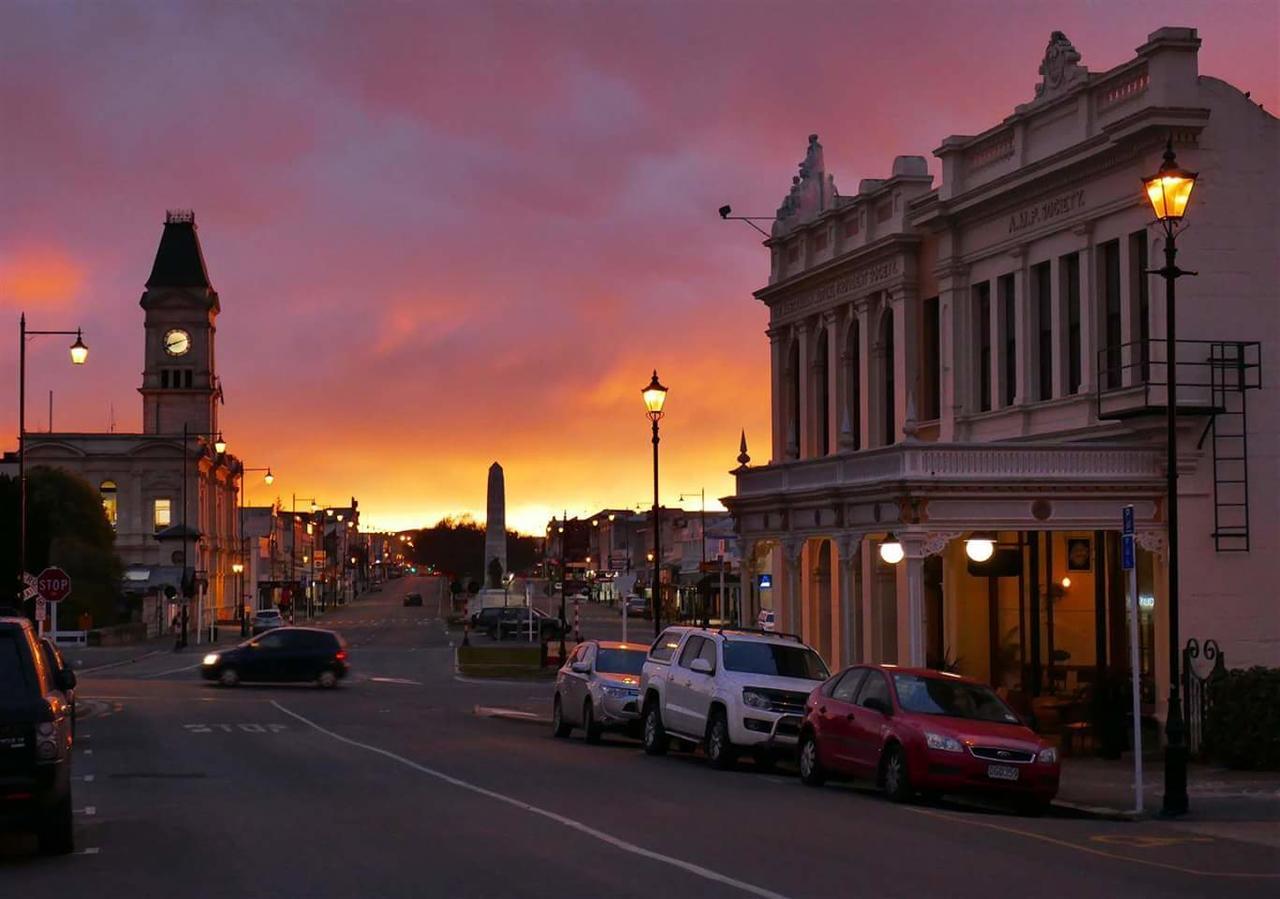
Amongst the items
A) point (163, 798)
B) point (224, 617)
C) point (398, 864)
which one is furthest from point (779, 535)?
point (224, 617)

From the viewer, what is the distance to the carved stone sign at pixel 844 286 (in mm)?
41156

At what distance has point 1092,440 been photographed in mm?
32156

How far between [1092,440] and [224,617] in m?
116

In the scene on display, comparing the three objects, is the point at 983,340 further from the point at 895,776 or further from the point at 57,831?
the point at 57,831

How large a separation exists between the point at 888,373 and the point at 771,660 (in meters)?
16.8

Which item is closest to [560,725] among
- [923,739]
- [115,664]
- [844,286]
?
[923,739]

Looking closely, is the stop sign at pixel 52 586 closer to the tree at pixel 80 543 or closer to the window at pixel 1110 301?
the window at pixel 1110 301

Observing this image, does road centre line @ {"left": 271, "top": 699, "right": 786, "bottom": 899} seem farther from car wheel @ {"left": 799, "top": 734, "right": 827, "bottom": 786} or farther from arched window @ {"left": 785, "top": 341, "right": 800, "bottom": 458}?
arched window @ {"left": 785, "top": 341, "right": 800, "bottom": 458}

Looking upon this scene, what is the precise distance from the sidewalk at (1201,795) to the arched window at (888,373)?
16.9 meters

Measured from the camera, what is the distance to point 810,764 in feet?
77.5

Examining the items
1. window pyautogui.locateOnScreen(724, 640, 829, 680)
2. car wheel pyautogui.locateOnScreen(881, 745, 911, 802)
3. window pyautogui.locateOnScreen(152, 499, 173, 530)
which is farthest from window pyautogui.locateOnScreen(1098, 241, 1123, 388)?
window pyautogui.locateOnScreen(152, 499, 173, 530)

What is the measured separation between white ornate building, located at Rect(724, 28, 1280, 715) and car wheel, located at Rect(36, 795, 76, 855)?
628 inches

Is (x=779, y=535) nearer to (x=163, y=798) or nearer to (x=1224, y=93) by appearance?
(x=1224, y=93)

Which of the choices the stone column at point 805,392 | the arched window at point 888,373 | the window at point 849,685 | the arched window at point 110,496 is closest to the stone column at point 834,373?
the stone column at point 805,392
